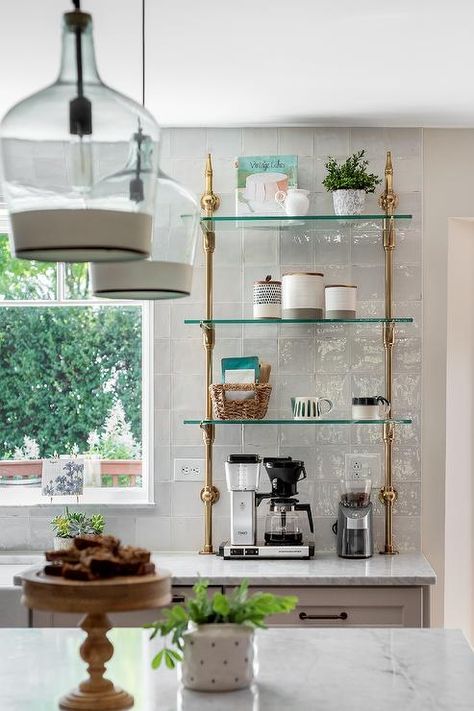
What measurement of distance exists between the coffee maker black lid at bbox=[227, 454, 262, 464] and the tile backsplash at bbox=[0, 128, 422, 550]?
0.26m

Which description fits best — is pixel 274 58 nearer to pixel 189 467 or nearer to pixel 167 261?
pixel 167 261

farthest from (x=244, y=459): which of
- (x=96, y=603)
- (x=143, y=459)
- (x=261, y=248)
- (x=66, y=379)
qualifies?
(x=96, y=603)

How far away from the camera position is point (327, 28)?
10.4 ft

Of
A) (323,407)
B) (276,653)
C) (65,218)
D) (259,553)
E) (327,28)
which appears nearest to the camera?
(65,218)

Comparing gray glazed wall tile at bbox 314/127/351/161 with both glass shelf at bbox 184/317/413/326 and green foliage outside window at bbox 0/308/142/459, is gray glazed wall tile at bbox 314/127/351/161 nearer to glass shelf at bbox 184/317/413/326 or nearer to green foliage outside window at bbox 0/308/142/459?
glass shelf at bbox 184/317/413/326

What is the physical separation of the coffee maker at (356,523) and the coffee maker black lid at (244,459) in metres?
0.39

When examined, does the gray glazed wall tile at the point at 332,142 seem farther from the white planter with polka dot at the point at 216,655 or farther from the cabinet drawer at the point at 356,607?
the white planter with polka dot at the point at 216,655

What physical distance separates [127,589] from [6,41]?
6.53 ft

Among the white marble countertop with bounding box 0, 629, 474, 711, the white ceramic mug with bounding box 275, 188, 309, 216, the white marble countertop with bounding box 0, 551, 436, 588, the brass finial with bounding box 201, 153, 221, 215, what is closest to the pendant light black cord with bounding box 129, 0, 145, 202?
the white marble countertop with bounding box 0, 629, 474, 711

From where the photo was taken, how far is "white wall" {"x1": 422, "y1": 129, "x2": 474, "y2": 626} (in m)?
4.36

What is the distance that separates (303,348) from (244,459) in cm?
58

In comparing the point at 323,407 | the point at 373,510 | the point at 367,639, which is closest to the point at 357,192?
the point at 323,407

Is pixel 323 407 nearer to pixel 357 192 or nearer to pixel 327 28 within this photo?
pixel 357 192

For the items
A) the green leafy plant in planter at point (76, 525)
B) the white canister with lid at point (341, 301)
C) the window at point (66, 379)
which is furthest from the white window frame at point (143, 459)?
the white canister with lid at point (341, 301)
